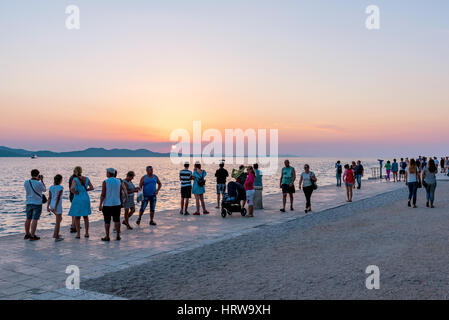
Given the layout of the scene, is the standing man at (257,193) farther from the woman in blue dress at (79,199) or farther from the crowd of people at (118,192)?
the woman in blue dress at (79,199)

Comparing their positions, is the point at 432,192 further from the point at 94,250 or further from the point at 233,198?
the point at 94,250

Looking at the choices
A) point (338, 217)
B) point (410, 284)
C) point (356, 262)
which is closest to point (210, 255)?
point (356, 262)

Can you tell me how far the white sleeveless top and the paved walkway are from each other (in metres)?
0.96

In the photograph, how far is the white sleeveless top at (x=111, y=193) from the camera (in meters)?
8.37

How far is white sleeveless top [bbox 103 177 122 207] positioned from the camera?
837 cm

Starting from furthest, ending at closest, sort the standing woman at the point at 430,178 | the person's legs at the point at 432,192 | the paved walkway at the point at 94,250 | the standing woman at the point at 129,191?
the person's legs at the point at 432,192 → the standing woman at the point at 430,178 → the standing woman at the point at 129,191 → the paved walkway at the point at 94,250

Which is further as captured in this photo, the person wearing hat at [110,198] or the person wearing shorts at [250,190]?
the person wearing shorts at [250,190]

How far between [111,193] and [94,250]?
1.46 metres

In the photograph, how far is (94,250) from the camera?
7.58 m

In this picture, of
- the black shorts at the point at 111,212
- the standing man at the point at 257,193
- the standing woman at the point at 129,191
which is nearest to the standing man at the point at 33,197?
the black shorts at the point at 111,212

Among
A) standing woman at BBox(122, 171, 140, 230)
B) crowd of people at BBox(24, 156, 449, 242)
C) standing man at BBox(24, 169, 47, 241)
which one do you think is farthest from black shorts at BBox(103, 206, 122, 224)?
standing man at BBox(24, 169, 47, 241)

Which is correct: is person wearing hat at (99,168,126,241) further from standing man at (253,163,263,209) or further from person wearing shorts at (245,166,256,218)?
standing man at (253,163,263,209)

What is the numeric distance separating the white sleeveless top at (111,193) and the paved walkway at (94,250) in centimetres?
96
